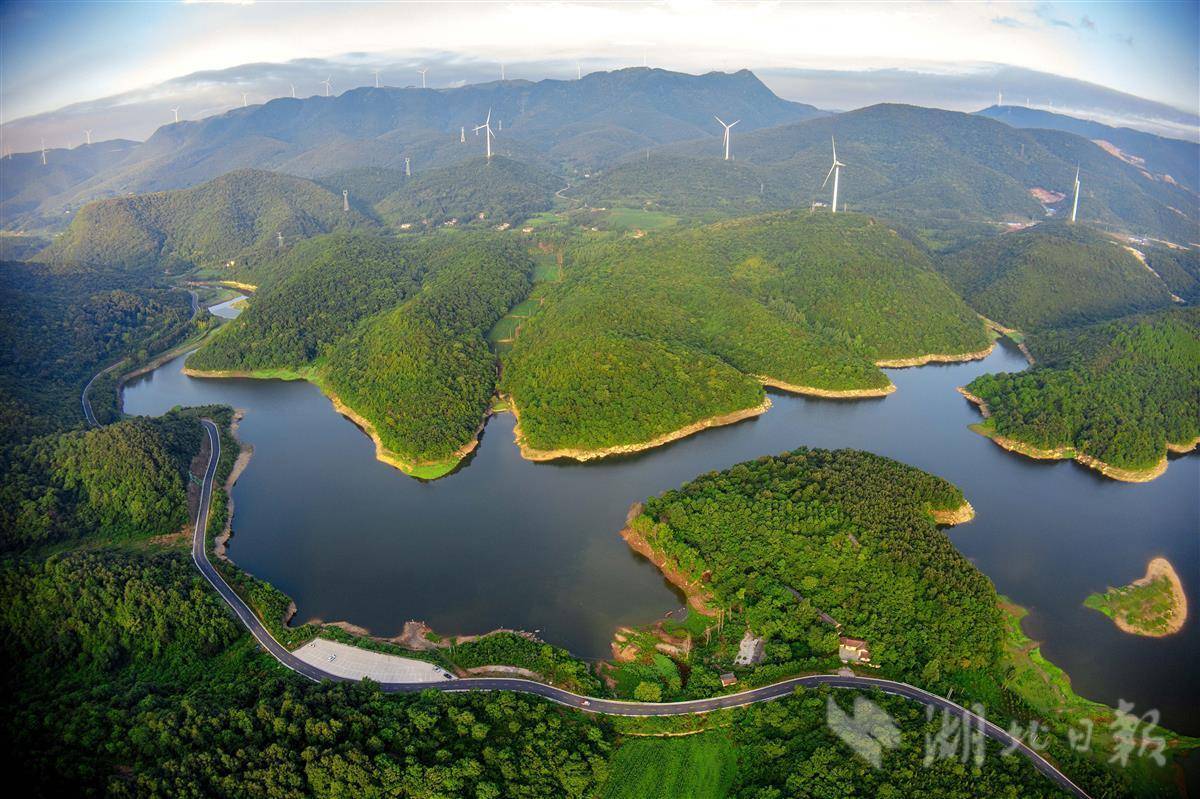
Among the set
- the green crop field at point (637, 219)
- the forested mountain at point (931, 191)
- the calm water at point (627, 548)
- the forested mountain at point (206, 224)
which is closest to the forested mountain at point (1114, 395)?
the calm water at point (627, 548)

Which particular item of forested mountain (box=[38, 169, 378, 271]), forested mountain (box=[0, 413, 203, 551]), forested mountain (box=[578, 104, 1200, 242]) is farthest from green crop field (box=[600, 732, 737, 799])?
forested mountain (box=[578, 104, 1200, 242])

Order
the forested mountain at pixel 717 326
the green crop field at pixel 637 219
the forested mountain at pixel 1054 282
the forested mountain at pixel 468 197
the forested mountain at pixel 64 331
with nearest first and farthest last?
the forested mountain at pixel 64 331, the forested mountain at pixel 717 326, the forested mountain at pixel 1054 282, the green crop field at pixel 637 219, the forested mountain at pixel 468 197

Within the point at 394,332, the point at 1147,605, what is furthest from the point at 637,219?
the point at 1147,605

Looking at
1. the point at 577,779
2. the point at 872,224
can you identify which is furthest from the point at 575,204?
the point at 577,779

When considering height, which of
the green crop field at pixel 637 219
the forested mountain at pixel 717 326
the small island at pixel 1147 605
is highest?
the green crop field at pixel 637 219

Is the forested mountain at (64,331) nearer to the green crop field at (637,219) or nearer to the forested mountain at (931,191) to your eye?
the green crop field at (637,219)

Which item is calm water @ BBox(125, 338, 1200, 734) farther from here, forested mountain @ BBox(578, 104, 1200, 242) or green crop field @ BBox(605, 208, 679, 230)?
forested mountain @ BBox(578, 104, 1200, 242)
